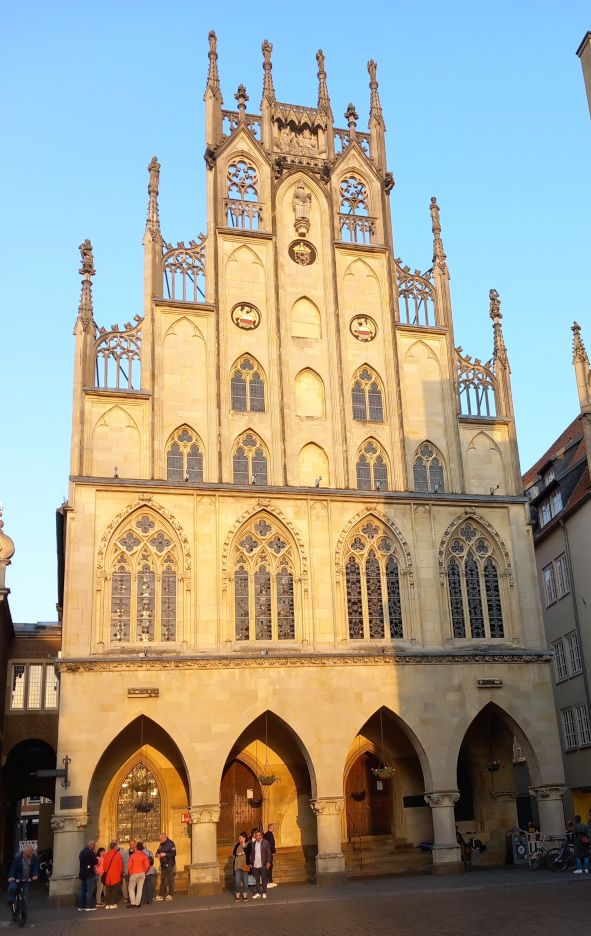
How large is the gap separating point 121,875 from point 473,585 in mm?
13868

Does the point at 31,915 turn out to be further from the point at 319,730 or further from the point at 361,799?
the point at 361,799

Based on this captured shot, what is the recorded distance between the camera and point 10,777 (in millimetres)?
39781

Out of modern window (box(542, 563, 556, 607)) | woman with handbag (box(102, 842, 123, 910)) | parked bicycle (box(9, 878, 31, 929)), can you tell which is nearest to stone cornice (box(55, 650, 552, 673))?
woman with handbag (box(102, 842, 123, 910))

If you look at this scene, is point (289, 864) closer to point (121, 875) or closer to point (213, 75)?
point (121, 875)

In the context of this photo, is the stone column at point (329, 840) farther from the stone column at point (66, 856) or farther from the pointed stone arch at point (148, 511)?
the pointed stone arch at point (148, 511)

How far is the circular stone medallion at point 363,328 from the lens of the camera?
110 ft

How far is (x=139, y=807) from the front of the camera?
28953mm

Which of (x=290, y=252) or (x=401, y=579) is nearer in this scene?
(x=401, y=579)

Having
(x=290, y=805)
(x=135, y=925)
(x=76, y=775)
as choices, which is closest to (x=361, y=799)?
(x=290, y=805)

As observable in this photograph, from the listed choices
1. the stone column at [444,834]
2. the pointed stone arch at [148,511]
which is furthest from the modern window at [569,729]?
the pointed stone arch at [148,511]

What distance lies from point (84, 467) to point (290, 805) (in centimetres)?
1239

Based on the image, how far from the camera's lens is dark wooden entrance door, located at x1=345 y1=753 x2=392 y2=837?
103ft

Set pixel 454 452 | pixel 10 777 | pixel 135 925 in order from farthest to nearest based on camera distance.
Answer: pixel 10 777 → pixel 454 452 → pixel 135 925

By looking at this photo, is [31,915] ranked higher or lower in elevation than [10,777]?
lower
